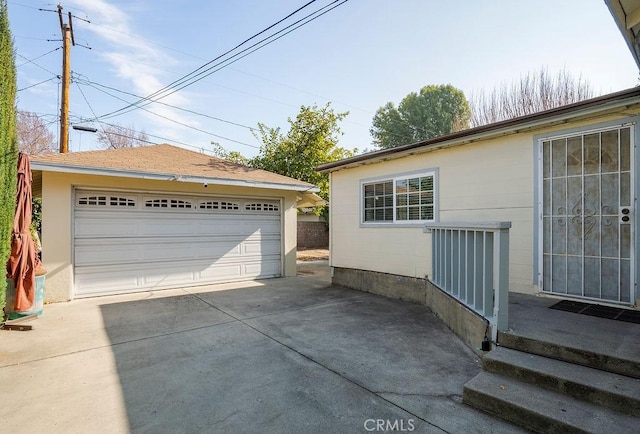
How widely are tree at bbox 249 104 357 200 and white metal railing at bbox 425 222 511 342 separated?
32.4 feet

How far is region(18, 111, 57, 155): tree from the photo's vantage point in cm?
1606

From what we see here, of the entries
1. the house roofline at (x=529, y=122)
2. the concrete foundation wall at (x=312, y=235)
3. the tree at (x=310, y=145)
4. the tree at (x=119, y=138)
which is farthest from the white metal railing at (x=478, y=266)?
the tree at (x=119, y=138)

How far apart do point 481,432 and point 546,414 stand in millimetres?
445

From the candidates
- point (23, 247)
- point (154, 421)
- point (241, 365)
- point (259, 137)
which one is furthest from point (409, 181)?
point (259, 137)

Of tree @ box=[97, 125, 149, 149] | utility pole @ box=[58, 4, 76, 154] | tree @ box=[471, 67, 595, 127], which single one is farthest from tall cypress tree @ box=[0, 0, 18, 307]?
tree @ box=[97, 125, 149, 149]

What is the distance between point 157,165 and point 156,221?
1.31 m

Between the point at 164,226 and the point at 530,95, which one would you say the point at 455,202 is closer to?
the point at 164,226

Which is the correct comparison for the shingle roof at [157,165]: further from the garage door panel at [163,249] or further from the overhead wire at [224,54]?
the overhead wire at [224,54]

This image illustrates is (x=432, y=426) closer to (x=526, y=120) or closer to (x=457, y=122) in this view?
(x=526, y=120)

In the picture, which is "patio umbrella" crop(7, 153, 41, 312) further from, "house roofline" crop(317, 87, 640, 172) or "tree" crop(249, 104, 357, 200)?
"tree" crop(249, 104, 357, 200)

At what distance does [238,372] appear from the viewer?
3158 mm

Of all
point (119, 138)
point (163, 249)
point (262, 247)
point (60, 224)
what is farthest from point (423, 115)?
point (60, 224)

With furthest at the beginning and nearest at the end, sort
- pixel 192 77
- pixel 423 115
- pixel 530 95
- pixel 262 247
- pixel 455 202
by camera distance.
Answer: pixel 423 115
pixel 530 95
pixel 192 77
pixel 262 247
pixel 455 202

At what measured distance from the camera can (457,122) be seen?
1927 cm
